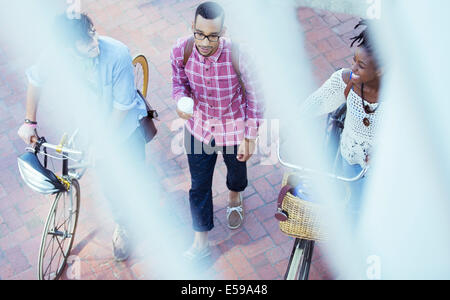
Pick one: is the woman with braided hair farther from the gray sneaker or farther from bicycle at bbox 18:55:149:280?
the gray sneaker

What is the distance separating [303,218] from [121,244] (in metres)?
1.63

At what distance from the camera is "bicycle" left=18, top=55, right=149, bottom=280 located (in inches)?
116

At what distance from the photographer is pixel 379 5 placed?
494 cm

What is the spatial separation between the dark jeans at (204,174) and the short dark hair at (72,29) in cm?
95

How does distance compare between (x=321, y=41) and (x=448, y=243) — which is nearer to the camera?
(x=448, y=243)

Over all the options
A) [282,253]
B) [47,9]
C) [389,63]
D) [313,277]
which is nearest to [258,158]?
[282,253]

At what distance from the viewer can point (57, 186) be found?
2.99m

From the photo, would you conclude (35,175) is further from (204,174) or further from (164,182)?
(164,182)

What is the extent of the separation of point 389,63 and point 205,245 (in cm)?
197

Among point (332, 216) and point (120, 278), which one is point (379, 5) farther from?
point (120, 278)
